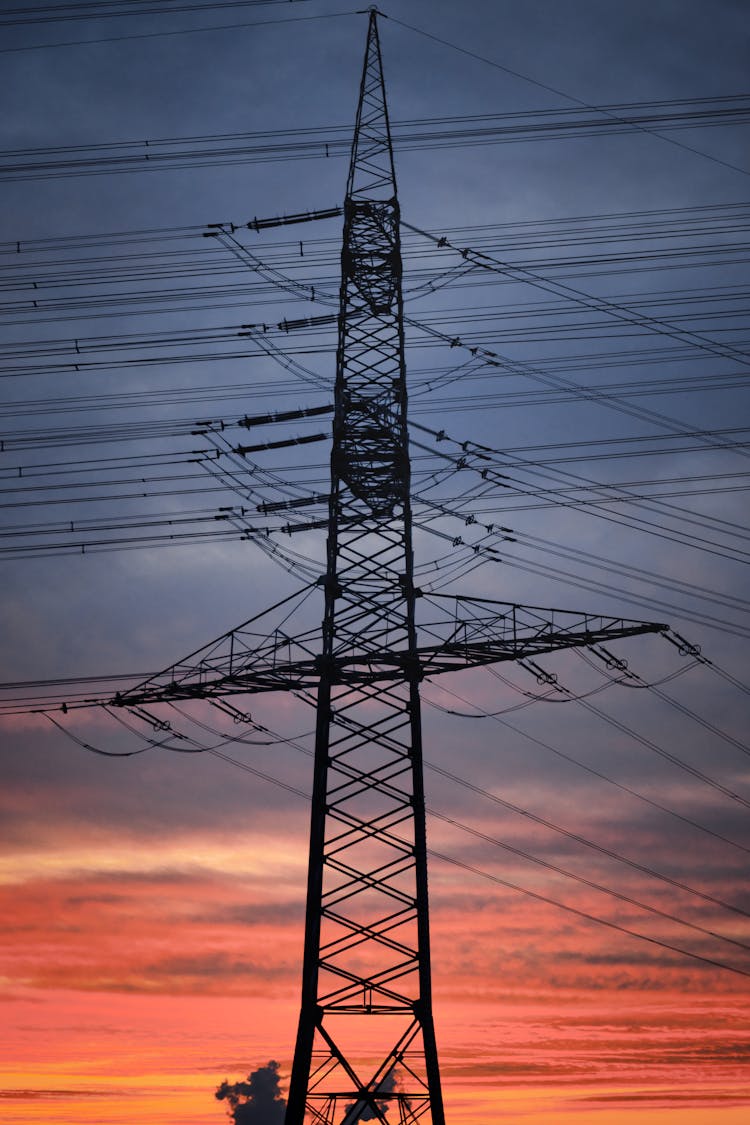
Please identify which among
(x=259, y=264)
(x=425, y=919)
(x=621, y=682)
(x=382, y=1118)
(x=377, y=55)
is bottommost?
(x=382, y=1118)

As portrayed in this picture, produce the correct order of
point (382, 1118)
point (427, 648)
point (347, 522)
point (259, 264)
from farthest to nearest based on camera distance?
point (259, 264) < point (347, 522) < point (427, 648) < point (382, 1118)

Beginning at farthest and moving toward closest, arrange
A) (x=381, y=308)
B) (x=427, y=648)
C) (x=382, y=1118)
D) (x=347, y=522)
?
1. (x=381, y=308)
2. (x=347, y=522)
3. (x=427, y=648)
4. (x=382, y=1118)

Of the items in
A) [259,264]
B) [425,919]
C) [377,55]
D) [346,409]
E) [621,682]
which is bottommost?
[425,919]

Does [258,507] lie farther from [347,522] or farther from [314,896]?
[314,896]

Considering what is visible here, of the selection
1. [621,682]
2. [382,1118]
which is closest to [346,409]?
[621,682]

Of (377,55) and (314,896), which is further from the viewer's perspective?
(377,55)

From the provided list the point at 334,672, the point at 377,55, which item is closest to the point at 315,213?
the point at 377,55

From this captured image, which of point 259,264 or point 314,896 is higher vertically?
point 259,264

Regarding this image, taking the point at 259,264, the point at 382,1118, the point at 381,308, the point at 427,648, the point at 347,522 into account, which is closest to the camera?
the point at 382,1118

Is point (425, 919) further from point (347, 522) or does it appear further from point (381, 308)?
point (381, 308)
